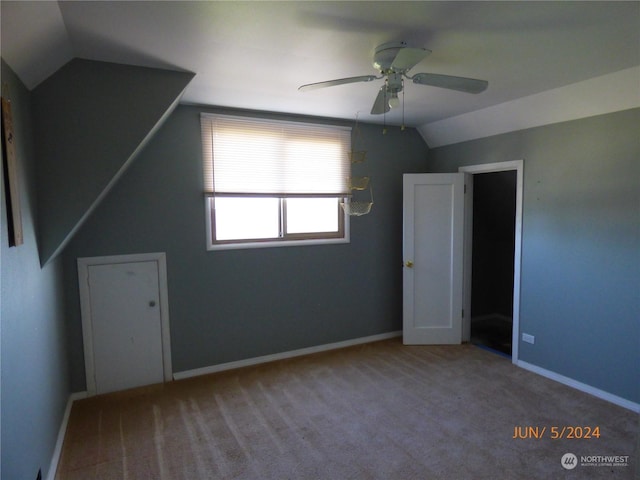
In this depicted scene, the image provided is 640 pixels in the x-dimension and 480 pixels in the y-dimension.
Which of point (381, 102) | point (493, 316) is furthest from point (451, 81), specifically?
point (493, 316)

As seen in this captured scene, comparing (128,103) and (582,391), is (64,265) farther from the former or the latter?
(582,391)

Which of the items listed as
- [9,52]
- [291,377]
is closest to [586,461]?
[291,377]

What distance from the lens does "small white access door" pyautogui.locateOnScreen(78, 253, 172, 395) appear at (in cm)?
306

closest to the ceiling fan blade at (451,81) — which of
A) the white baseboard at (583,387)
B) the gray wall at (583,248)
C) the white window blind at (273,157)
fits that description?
the gray wall at (583,248)

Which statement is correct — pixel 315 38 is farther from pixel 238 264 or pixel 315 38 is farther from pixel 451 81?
pixel 238 264

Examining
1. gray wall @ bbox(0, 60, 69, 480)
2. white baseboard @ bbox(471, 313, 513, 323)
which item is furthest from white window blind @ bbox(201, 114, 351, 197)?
white baseboard @ bbox(471, 313, 513, 323)

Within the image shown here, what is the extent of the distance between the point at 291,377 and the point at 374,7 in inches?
118

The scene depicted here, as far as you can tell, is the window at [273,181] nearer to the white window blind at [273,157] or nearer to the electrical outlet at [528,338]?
the white window blind at [273,157]

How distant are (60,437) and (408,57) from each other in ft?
10.5

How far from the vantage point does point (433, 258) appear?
417cm

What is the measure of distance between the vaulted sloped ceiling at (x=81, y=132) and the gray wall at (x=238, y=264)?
0.87m

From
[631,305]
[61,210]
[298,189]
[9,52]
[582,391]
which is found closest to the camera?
[9,52]

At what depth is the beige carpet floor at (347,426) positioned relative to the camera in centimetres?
221

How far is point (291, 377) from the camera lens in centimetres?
341
